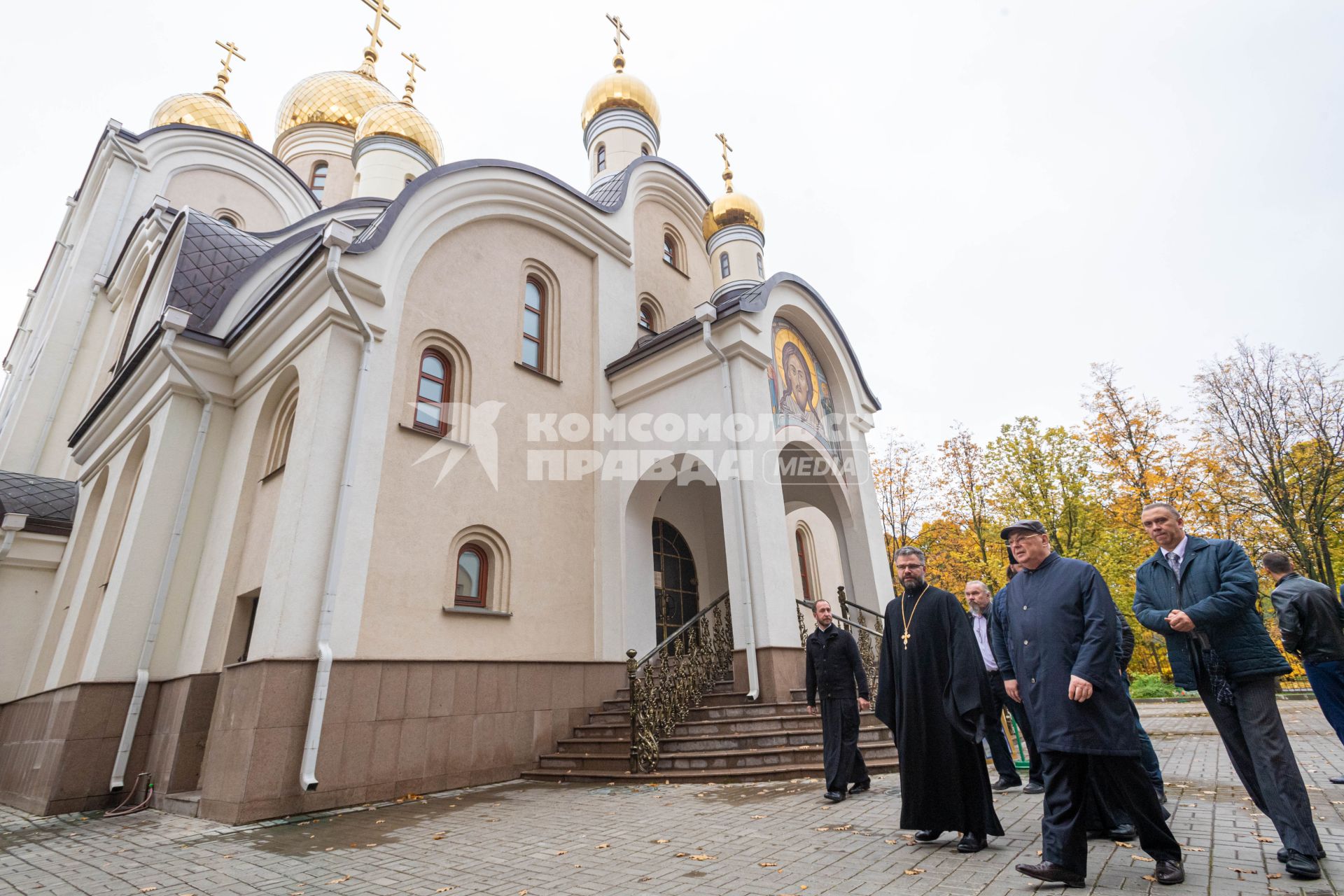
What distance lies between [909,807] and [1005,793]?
213cm

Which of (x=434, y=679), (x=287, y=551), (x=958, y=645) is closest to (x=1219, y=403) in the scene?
A: (x=958, y=645)

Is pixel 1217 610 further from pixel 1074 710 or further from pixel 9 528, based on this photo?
pixel 9 528

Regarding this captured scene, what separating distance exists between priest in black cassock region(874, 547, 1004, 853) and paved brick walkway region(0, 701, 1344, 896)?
0.62 feet

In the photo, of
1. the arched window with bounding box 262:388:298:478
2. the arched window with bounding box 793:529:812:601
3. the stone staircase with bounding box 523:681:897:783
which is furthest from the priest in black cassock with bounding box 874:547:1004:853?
the arched window with bounding box 793:529:812:601

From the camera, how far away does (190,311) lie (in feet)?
33.9

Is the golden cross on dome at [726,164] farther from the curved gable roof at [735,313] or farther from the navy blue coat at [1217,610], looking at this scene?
the navy blue coat at [1217,610]

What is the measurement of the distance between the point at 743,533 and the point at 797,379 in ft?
11.9

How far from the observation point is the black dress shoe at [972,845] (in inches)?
150

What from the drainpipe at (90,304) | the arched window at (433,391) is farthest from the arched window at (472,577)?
the drainpipe at (90,304)

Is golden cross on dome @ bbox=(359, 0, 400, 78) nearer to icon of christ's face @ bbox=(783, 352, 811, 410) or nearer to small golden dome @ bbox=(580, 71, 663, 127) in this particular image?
small golden dome @ bbox=(580, 71, 663, 127)

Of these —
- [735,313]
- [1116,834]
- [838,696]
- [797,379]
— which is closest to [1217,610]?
[1116,834]

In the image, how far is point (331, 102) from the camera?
72.8 feet

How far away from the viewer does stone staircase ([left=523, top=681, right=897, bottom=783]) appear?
704 centimetres

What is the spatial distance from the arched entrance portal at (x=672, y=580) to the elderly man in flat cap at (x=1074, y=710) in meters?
8.39
